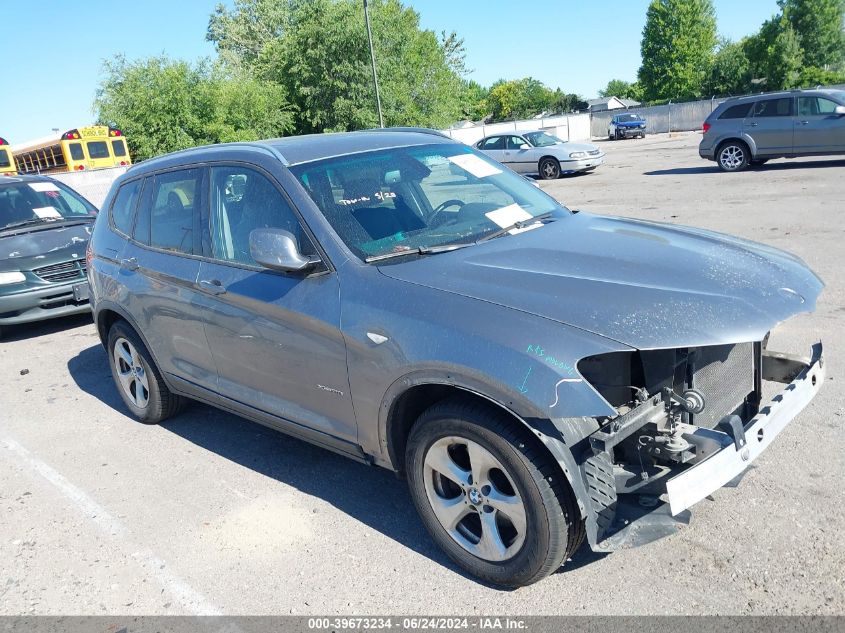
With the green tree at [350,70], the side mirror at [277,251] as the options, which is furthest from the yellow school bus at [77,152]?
the side mirror at [277,251]

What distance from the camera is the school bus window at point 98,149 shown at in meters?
28.2

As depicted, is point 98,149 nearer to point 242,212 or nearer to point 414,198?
point 242,212

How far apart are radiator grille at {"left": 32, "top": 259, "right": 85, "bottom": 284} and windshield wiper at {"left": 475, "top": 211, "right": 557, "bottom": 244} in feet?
20.0

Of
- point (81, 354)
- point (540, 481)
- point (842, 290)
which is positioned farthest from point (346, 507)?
point (842, 290)

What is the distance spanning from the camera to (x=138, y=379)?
5.12 metres

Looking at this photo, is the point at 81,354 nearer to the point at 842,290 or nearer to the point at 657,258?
the point at 657,258

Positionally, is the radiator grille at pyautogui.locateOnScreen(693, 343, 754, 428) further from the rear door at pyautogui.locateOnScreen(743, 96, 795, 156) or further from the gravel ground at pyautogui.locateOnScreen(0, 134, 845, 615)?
the rear door at pyautogui.locateOnScreen(743, 96, 795, 156)

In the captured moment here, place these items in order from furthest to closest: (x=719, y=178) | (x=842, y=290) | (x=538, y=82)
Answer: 1. (x=538, y=82)
2. (x=719, y=178)
3. (x=842, y=290)

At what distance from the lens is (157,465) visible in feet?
14.7

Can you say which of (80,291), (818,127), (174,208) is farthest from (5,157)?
(818,127)

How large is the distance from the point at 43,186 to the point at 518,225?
755cm

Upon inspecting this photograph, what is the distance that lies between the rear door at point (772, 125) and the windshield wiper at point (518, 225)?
14132mm

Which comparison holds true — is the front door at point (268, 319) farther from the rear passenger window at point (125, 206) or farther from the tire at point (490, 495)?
the rear passenger window at point (125, 206)

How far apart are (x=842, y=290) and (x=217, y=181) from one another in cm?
567
